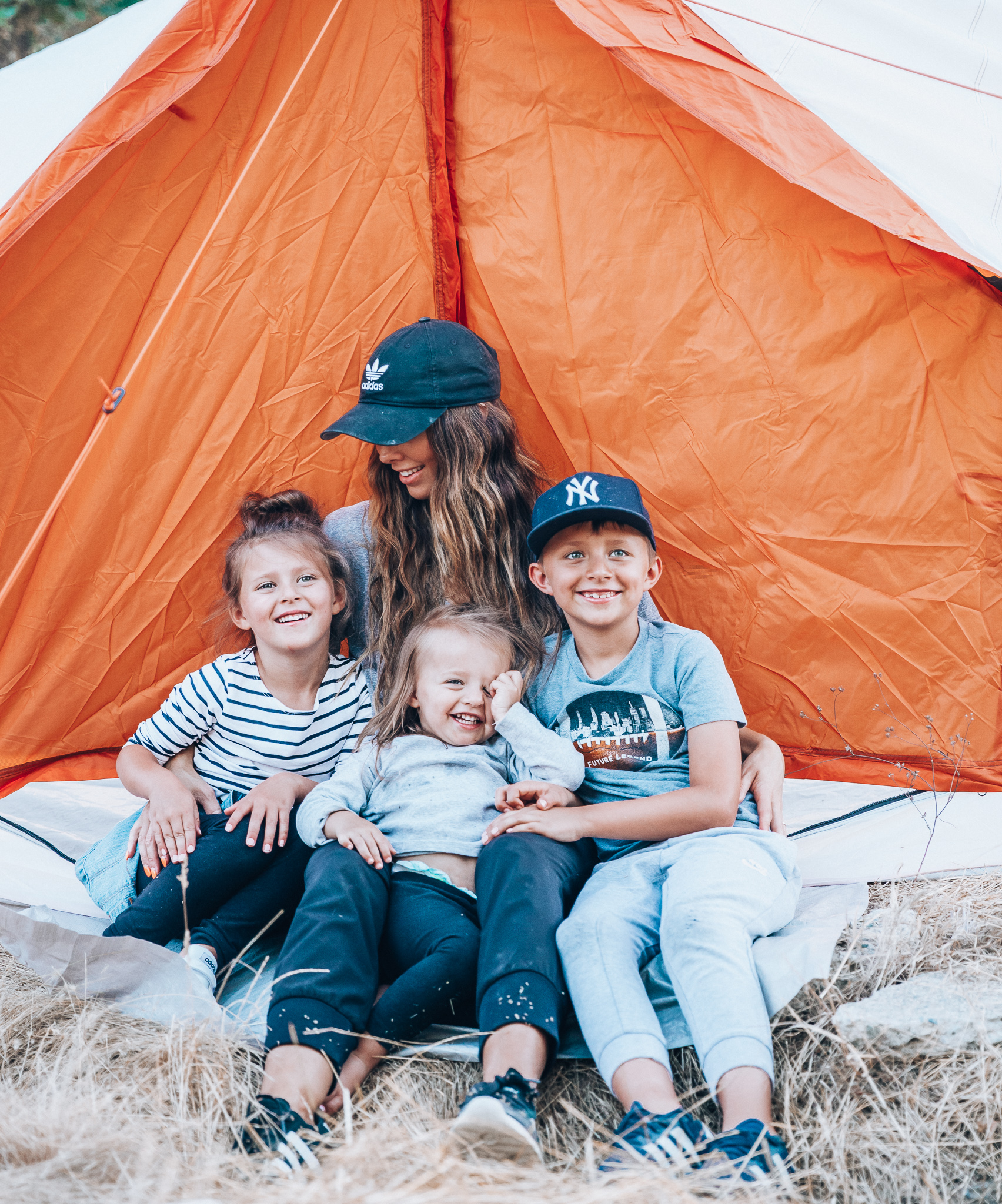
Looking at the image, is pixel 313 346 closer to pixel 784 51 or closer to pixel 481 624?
pixel 481 624

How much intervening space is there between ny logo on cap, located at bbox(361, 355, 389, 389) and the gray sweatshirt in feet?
2.12

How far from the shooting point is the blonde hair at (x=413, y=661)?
158 centimetres

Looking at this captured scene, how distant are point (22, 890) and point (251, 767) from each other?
412mm

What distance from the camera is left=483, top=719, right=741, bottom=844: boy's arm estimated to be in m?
1.39

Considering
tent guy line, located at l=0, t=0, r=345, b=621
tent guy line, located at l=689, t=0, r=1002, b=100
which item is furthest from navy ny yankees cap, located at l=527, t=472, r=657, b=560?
tent guy line, located at l=0, t=0, r=345, b=621

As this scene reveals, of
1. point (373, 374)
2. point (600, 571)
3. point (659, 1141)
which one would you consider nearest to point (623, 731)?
point (600, 571)

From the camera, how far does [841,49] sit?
1514mm

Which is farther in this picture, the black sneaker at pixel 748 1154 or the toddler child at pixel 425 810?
the toddler child at pixel 425 810

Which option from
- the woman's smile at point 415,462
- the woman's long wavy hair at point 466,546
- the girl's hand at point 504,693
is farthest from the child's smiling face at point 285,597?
the girl's hand at point 504,693

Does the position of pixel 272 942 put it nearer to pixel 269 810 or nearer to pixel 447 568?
pixel 269 810

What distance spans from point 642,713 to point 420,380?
697 millimetres

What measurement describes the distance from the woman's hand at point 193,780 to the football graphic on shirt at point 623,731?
0.58 metres

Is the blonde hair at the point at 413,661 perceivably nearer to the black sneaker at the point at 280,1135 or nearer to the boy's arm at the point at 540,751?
the boy's arm at the point at 540,751

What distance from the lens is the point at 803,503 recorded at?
5.89 ft
